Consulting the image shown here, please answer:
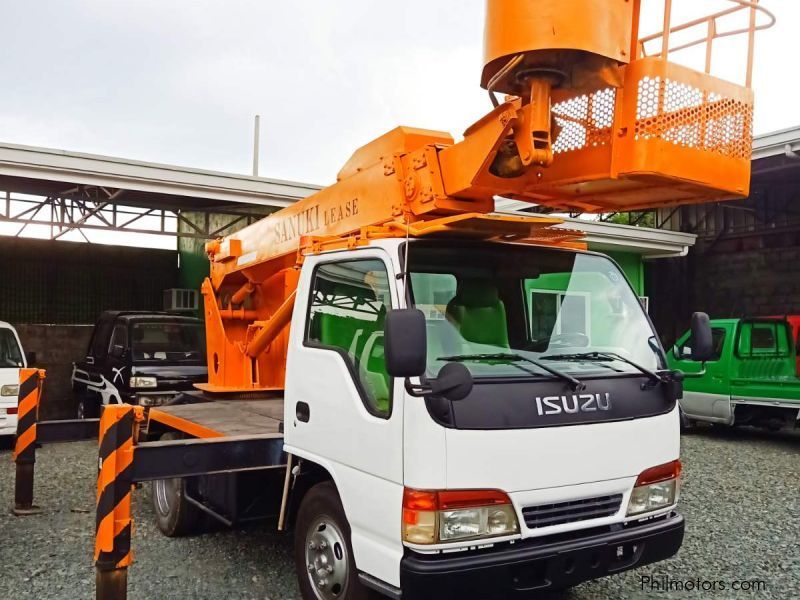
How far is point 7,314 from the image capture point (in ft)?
51.9

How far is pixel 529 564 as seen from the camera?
3164mm

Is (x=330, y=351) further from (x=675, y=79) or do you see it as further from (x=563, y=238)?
(x=675, y=79)

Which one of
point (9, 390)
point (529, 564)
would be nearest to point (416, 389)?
point (529, 564)

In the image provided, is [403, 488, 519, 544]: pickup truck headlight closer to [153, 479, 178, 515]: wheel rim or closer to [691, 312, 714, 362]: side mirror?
[691, 312, 714, 362]: side mirror

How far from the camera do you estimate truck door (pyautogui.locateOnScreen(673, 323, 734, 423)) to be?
10.8 meters

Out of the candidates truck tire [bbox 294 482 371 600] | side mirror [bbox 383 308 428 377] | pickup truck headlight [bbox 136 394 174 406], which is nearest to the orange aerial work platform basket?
side mirror [bbox 383 308 428 377]

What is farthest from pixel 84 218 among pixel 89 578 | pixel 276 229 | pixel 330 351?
pixel 330 351

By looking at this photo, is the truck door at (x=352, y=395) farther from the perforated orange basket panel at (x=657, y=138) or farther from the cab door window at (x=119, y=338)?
the cab door window at (x=119, y=338)

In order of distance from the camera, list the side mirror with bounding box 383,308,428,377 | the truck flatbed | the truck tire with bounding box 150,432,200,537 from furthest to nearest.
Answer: the truck tire with bounding box 150,432,200,537 → the truck flatbed → the side mirror with bounding box 383,308,428,377

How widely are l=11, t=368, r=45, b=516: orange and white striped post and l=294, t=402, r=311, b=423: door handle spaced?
2987mm

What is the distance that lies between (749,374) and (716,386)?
0.50 meters

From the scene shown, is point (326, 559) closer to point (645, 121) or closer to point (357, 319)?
point (357, 319)

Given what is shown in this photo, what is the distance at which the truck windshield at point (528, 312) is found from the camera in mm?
3432

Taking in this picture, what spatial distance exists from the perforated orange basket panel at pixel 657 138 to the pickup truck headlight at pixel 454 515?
5.57 ft
